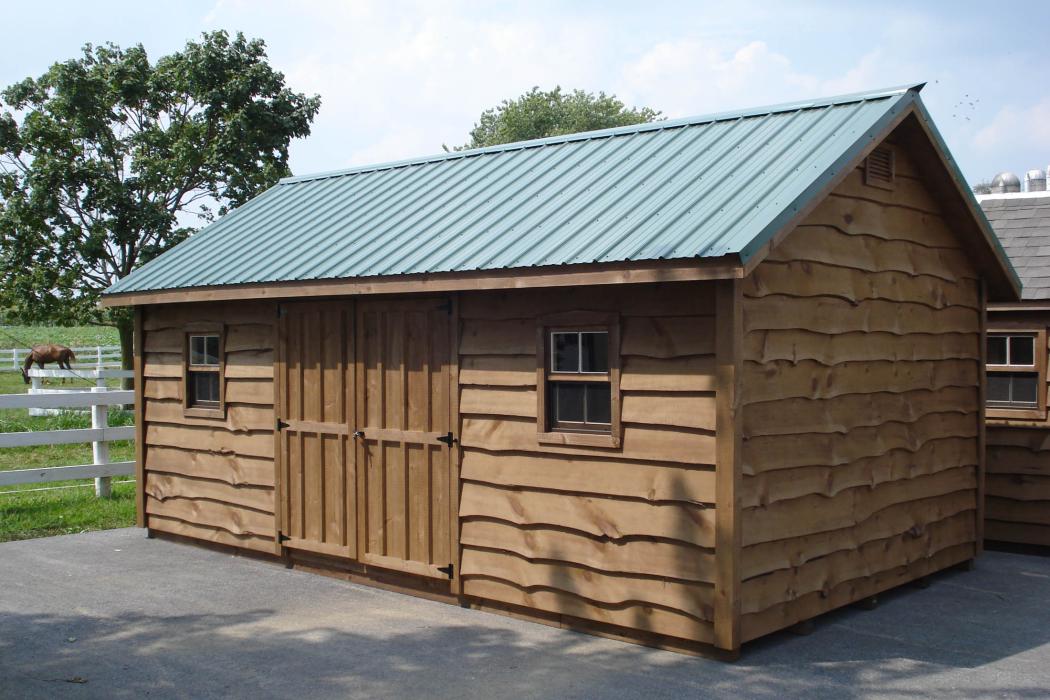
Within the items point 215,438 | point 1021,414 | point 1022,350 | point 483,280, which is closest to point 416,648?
point 483,280

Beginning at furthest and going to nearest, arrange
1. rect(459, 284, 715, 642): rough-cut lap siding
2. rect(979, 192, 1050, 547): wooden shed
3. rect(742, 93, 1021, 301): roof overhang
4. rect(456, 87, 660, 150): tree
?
1. rect(456, 87, 660, 150): tree
2. rect(979, 192, 1050, 547): wooden shed
3. rect(459, 284, 715, 642): rough-cut lap siding
4. rect(742, 93, 1021, 301): roof overhang

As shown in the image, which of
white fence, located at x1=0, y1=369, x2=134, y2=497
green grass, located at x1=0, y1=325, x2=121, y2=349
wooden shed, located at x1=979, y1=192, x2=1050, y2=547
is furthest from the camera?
green grass, located at x1=0, y1=325, x2=121, y2=349

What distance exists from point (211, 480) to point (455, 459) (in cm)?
373

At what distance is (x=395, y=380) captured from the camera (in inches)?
377

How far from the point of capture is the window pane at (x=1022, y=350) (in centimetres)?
1142

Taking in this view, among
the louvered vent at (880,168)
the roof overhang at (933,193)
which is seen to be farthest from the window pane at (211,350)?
the louvered vent at (880,168)

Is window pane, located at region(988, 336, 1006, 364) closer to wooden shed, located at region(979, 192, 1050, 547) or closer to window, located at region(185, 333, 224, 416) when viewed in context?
wooden shed, located at region(979, 192, 1050, 547)

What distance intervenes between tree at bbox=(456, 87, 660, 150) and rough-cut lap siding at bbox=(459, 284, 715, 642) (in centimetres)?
5466

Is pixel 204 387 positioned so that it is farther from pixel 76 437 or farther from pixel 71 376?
pixel 71 376

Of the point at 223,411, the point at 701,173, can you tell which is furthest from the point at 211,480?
the point at 701,173

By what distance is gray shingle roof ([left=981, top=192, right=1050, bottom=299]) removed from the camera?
1134 centimetres

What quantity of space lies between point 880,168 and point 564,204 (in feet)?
8.38

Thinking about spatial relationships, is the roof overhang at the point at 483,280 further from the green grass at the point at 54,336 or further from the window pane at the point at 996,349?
the green grass at the point at 54,336

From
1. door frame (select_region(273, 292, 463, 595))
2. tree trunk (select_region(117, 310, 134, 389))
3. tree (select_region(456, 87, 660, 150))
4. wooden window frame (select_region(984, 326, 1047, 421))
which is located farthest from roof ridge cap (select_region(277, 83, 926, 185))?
tree (select_region(456, 87, 660, 150))
